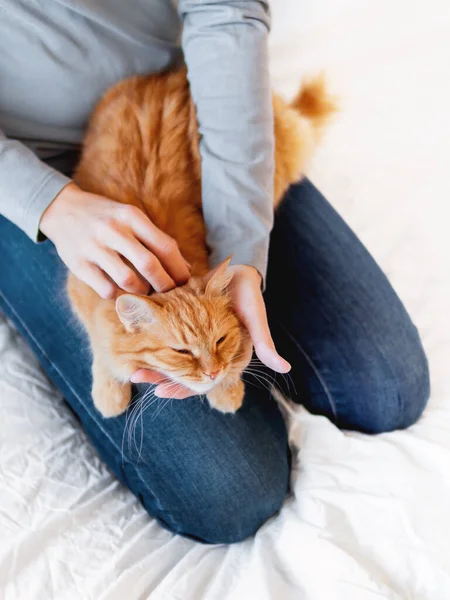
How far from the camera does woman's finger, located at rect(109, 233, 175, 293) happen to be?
806mm

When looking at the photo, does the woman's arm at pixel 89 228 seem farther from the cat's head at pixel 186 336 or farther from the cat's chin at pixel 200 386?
the cat's chin at pixel 200 386

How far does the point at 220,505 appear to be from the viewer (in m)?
0.95

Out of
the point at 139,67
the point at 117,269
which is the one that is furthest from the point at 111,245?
the point at 139,67

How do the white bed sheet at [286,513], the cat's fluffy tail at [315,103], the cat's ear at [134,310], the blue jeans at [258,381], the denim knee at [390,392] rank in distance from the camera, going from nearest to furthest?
the cat's ear at [134,310]
the white bed sheet at [286,513]
the blue jeans at [258,381]
the denim knee at [390,392]
the cat's fluffy tail at [315,103]

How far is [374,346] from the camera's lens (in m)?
1.12

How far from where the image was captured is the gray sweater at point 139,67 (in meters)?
0.94

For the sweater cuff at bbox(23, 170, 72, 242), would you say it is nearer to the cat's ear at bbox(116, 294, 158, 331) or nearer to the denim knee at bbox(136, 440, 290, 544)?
the cat's ear at bbox(116, 294, 158, 331)

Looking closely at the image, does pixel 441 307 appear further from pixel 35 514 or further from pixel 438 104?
pixel 35 514

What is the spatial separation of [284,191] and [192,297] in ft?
1.62

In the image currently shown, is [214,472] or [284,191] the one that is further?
[284,191]

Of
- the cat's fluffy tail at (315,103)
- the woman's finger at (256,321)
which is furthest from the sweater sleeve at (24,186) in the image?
the cat's fluffy tail at (315,103)

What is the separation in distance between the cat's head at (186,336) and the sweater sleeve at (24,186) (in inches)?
10.8

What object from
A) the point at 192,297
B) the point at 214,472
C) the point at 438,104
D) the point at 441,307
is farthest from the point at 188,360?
the point at 438,104

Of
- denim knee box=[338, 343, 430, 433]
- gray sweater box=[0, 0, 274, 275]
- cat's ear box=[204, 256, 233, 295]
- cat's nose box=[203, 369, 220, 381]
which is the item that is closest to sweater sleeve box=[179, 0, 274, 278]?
gray sweater box=[0, 0, 274, 275]
